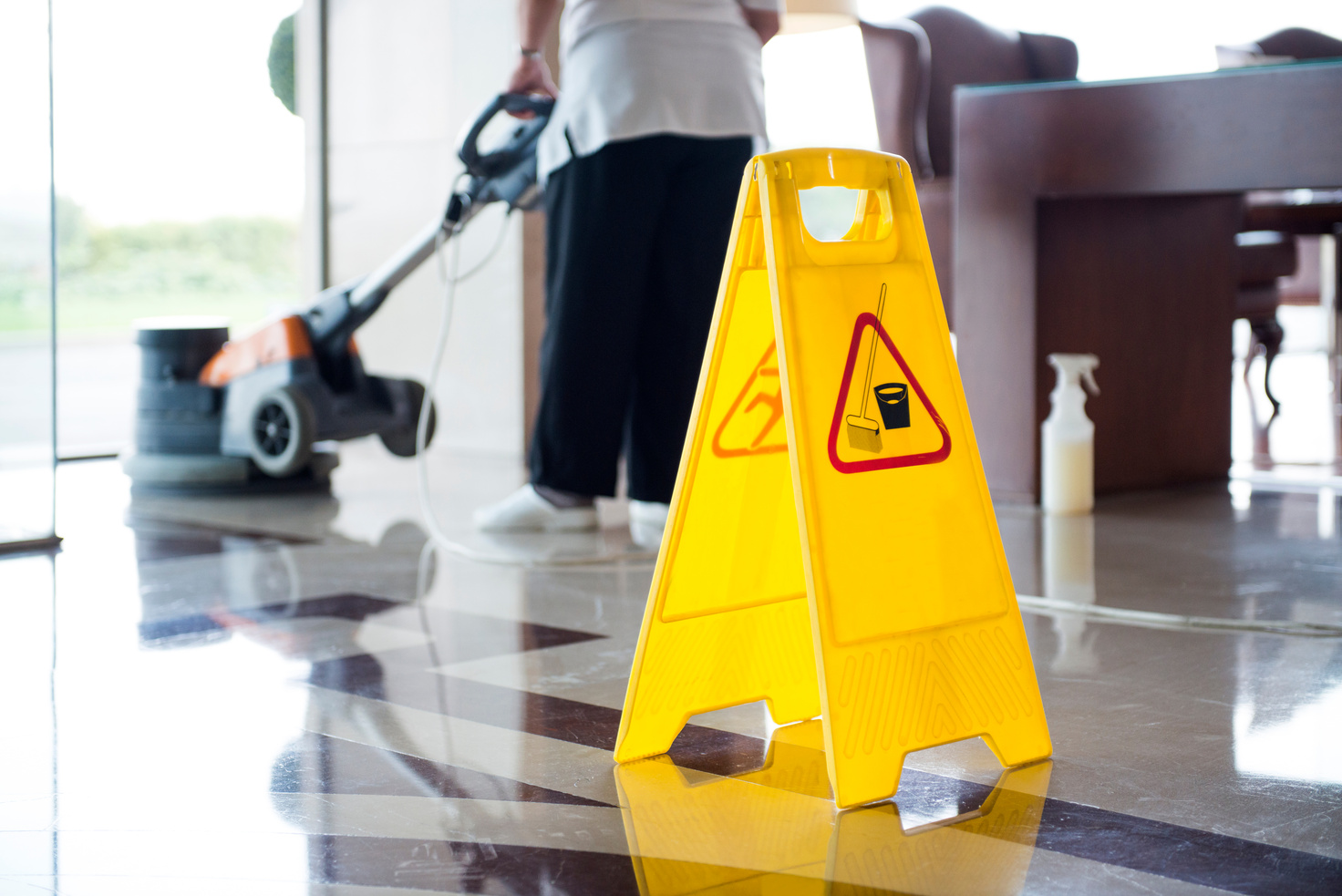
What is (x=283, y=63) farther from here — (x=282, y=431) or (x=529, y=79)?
(x=529, y=79)

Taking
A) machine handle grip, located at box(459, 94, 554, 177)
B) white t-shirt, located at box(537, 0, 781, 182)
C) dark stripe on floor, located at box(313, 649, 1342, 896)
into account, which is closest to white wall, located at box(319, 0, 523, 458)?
machine handle grip, located at box(459, 94, 554, 177)

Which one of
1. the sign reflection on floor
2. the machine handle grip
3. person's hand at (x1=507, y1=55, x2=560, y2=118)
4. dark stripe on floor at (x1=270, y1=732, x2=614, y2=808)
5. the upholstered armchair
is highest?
the upholstered armchair

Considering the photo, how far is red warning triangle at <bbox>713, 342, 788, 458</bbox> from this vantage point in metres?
1.40

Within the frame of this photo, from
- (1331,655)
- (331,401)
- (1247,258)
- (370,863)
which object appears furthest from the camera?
(1247,258)

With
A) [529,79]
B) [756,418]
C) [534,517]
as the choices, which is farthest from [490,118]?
[756,418]

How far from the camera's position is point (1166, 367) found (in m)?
3.19

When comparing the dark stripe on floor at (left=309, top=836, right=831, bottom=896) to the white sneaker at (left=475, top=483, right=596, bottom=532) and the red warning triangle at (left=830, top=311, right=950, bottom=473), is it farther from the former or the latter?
the white sneaker at (left=475, top=483, right=596, bottom=532)

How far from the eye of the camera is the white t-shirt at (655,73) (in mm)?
2346

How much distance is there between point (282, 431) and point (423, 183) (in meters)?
1.19

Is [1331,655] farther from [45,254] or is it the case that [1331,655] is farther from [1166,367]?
[45,254]

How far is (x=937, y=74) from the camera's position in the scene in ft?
13.1

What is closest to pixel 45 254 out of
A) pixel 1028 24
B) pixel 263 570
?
pixel 263 570

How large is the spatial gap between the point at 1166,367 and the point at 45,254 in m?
2.25

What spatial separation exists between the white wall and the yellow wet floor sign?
254cm
